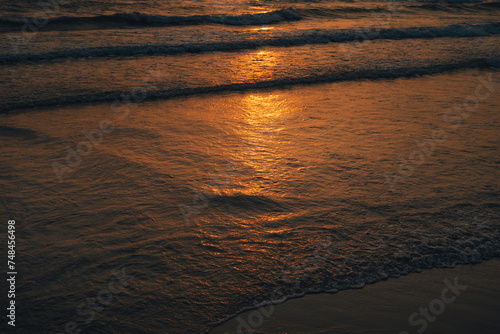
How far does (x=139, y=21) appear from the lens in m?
15.1

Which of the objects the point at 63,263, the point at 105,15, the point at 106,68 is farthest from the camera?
the point at 105,15

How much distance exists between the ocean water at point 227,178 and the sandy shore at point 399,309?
0.39ft

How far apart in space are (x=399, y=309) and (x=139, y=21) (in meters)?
14.6

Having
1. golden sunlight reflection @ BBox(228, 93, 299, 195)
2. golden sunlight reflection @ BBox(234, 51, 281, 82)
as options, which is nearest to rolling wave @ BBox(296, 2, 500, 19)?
golden sunlight reflection @ BBox(234, 51, 281, 82)

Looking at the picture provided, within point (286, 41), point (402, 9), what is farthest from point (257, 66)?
point (402, 9)

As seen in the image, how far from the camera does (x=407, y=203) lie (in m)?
4.07

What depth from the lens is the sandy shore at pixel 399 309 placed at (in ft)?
8.99

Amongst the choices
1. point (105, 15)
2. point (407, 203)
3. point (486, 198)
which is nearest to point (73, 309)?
point (407, 203)

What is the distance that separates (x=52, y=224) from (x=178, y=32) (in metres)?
11.1

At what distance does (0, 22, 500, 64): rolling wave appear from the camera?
33.7ft

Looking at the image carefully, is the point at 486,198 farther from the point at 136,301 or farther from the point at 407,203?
the point at 136,301

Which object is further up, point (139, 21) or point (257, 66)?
point (139, 21)

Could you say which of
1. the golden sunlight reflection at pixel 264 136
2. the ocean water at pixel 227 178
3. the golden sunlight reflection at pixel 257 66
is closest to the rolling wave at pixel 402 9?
the golden sunlight reflection at pixel 257 66

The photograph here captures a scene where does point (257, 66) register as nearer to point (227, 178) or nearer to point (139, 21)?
point (227, 178)
